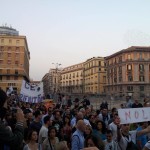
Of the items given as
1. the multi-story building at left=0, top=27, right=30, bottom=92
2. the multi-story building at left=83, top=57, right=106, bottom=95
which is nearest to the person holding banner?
the multi-story building at left=0, top=27, right=30, bottom=92

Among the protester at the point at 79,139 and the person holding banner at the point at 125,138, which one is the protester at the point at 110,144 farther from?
the protester at the point at 79,139

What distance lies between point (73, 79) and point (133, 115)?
148289mm

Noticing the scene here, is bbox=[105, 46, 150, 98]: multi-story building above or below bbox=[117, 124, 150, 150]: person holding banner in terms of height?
above

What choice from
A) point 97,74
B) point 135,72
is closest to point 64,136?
point 135,72

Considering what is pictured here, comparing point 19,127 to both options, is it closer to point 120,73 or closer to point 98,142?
point 98,142

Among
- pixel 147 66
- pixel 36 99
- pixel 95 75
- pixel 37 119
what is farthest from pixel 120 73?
pixel 37 119

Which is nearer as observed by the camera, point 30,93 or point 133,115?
point 133,115

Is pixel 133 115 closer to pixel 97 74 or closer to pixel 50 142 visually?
pixel 50 142

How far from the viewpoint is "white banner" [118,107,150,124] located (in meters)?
7.22

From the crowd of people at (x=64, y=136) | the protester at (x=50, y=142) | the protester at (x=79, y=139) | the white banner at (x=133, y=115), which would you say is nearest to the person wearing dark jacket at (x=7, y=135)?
the crowd of people at (x=64, y=136)

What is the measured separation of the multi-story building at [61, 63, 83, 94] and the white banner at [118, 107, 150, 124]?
5109 inches

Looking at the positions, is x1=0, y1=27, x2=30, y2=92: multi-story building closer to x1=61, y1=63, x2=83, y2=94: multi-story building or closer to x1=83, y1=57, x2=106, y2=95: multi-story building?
x1=83, y1=57, x2=106, y2=95: multi-story building

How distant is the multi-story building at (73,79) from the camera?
474ft

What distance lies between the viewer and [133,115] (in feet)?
24.6
